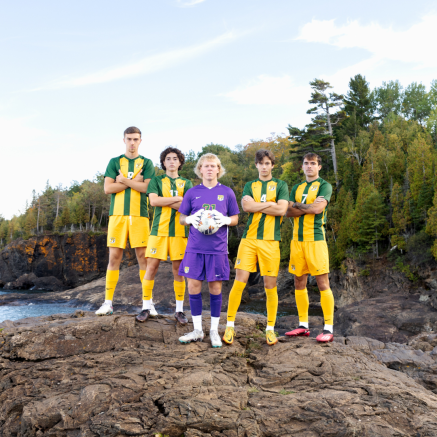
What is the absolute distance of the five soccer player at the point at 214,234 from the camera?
4.94 m

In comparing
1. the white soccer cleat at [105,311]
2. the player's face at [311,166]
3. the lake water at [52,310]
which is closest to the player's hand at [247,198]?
the player's face at [311,166]

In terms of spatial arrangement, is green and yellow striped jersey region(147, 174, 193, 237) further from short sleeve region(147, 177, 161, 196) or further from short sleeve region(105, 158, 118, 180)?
short sleeve region(105, 158, 118, 180)

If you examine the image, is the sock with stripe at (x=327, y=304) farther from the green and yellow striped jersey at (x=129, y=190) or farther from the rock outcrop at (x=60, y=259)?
the rock outcrop at (x=60, y=259)

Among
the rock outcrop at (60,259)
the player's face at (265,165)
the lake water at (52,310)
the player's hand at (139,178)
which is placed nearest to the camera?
the player's face at (265,165)

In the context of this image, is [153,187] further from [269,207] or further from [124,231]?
[269,207]

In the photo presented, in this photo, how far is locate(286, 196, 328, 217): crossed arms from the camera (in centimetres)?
554

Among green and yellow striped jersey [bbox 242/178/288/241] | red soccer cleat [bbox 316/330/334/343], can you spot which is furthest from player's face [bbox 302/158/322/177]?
red soccer cleat [bbox 316/330/334/343]

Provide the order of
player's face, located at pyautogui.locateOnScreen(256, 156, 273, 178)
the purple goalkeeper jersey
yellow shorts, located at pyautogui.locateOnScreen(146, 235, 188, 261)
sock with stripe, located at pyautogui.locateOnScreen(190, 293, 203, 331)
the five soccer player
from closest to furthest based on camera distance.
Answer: the purple goalkeeper jersey < the five soccer player < sock with stripe, located at pyautogui.locateOnScreen(190, 293, 203, 331) < player's face, located at pyautogui.locateOnScreen(256, 156, 273, 178) < yellow shorts, located at pyautogui.locateOnScreen(146, 235, 188, 261)

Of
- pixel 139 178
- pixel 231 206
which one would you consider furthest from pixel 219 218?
pixel 139 178

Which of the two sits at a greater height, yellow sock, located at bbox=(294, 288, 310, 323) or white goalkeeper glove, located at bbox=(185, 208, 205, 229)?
white goalkeeper glove, located at bbox=(185, 208, 205, 229)

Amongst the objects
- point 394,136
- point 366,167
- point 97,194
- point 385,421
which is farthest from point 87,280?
point 385,421

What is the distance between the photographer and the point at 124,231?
579 centimetres

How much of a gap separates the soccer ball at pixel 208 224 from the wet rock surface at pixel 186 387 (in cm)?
168

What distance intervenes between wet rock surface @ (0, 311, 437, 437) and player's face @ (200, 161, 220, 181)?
2421mm
